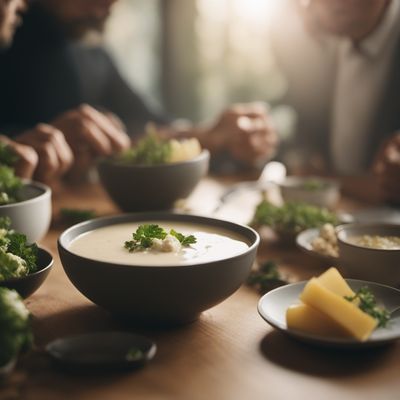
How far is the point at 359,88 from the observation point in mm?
2750

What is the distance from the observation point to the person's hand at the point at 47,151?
1.97 m

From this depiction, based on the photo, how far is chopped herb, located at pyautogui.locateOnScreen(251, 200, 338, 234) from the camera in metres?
1.57

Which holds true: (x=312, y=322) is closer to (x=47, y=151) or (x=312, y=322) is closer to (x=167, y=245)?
(x=167, y=245)

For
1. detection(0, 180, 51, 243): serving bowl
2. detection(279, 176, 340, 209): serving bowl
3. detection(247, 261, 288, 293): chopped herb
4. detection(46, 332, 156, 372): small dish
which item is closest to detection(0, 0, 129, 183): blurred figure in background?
detection(0, 180, 51, 243): serving bowl

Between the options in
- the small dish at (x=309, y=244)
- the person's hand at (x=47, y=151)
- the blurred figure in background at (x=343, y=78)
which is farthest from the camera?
the blurred figure in background at (x=343, y=78)

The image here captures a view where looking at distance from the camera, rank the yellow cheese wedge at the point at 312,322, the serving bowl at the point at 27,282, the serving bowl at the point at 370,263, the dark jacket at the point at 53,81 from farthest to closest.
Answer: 1. the dark jacket at the point at 53,81
2. the serving bowl at the point at 370,263
3. the serving bowl at the point at 27,282
4. the yellow cheese wedge at the point at 312,322

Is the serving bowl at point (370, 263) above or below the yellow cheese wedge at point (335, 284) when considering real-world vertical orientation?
below

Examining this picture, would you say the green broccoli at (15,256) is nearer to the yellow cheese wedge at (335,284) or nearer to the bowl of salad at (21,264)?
the bowl of salad at (21,264)

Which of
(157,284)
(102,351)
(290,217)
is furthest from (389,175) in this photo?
(102,351)

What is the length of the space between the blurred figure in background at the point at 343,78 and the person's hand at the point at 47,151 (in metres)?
0.99

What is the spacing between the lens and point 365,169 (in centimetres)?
291

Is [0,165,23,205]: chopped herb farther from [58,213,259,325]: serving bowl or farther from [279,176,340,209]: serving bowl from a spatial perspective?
[279,176,340,209]: serving bowl

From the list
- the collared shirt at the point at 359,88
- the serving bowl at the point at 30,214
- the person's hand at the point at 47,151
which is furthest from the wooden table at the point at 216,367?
the collared shirt at the point at 359,88

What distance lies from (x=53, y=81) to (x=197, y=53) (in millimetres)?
1437
